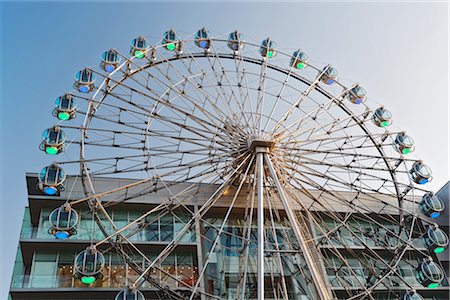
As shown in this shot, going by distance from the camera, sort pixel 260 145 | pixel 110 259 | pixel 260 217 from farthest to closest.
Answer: pixel 110 259
pixel 260 145
pixel 260 217

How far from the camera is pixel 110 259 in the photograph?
22734 mm

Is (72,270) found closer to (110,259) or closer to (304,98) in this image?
(110,259)

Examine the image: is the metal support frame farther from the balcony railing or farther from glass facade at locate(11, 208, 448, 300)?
the balcony railing

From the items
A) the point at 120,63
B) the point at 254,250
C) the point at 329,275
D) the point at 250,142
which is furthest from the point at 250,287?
the point at 120,63

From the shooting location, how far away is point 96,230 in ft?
76.6

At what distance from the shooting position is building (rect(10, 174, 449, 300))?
70.0 ft

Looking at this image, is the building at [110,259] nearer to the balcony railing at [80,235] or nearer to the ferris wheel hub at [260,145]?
the balcony railing at [80,235]

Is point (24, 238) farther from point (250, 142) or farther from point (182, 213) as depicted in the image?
point (250, 142)

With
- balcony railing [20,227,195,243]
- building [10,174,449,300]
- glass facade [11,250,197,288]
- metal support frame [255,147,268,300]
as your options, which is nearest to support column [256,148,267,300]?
metal support frame [255,147,268,300]

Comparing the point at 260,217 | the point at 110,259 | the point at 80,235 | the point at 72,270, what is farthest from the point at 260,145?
the point at 72,270

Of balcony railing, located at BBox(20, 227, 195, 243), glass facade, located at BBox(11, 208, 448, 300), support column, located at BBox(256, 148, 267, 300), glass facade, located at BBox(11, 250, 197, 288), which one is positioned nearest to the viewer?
support column, located at BBox(256, 148, 267, 300)

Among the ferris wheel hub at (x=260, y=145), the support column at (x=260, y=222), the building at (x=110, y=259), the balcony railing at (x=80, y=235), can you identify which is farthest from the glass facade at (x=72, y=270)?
the ferris wheel hub at (x=260, y=145)

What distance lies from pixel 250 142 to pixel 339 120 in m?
4.92

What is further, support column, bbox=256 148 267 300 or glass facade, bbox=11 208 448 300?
glass facade, bbox=11 208 448 300
